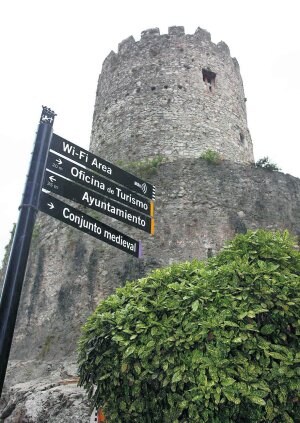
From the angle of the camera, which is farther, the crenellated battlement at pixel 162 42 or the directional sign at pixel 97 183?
the crenellated battlement at pixel 162 42

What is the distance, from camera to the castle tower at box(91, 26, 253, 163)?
14336mm

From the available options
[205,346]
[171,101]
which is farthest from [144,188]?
[171,101]

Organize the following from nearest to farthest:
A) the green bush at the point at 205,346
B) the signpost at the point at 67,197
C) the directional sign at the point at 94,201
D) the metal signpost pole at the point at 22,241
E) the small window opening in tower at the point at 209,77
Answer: the metal signpost pole at the point at 22,241 → the signpost at the point at 67,197 → the green bush at the point at 205,346 → the directional sign at the point at 94,201 → the small window opening in tower at the point at 209,77

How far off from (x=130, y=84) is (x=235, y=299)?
12.3 metres

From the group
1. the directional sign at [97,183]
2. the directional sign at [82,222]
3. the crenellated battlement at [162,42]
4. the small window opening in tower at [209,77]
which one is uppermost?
the crenellated battlement at [162,42]

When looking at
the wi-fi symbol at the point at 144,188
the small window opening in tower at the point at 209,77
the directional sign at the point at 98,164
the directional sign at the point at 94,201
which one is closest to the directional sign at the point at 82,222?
the directional sign at the point at 94,201

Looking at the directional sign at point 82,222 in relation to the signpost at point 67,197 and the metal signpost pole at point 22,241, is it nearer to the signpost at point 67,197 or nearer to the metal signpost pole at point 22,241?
the signpost at point 67,197

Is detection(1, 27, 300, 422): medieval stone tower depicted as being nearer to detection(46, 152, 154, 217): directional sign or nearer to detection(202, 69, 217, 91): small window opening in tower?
detection(202, 69, 217, 91): small window opening in tower

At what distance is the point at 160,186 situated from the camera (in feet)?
36.9

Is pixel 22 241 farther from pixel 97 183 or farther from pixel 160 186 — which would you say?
pixel 160 186

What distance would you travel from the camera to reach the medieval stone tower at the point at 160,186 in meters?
9.65

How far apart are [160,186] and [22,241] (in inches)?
299

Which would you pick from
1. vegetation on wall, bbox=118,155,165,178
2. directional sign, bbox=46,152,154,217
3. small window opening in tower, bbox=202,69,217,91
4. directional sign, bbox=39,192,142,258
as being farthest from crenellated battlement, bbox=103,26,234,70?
directional sign, bbox=39,192,142,258

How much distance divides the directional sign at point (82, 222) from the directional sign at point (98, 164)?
594 mm
